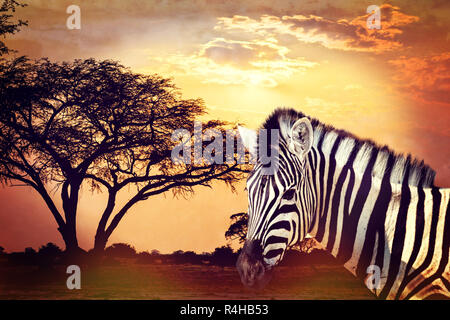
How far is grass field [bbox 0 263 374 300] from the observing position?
1742 cm

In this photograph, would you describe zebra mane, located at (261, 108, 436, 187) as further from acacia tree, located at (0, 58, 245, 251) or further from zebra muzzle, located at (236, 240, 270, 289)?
acacia tree, located at (0, 58, 245, 251)

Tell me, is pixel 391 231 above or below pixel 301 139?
below

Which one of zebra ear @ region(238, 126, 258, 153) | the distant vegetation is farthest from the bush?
zebra ear @ region(238, 126, 258, 153)

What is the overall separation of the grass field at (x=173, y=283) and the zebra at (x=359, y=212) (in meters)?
12.3

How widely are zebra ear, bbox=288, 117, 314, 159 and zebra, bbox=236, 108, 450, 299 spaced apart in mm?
11

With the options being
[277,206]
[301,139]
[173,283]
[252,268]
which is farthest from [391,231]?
[173,283]

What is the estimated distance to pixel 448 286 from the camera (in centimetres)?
455

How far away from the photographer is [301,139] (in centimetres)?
473

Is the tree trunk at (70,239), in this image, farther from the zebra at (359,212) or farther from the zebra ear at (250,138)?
the zebra at (359,212)

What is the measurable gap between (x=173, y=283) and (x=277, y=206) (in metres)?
16.8

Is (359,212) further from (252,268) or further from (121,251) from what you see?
(121,251)

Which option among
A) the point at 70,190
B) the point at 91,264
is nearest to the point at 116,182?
the point at 70,190

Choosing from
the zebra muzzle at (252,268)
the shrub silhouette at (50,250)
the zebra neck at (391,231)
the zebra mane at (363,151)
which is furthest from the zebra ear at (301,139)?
the shrub silhouette at (50,250)

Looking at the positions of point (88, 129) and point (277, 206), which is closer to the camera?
point (277, 206)
